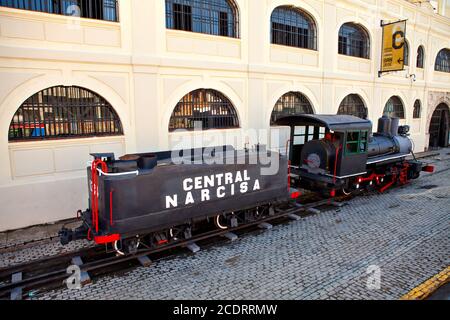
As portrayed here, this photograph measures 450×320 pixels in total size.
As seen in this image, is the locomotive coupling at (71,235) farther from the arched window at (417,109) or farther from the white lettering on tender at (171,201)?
A: the arched window at (417,109)

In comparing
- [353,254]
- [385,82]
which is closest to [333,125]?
[353,254]

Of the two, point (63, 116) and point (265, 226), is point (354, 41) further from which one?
point (63, 116)

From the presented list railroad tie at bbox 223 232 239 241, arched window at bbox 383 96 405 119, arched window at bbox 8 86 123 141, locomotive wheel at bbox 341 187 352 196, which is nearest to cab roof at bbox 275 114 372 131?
locomotive wheel at bbox 341 187 352 196

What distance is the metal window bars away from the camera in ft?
27.2

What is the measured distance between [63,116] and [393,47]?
17.6m

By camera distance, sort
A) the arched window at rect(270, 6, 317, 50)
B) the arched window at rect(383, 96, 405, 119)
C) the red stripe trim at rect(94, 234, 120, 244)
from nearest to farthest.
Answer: the red stripe trim at rect(94, 234, 120, 244)
the arched window at rect(270, 6, 317, 50)
the arched window at rect(383, 96, 405, 119)

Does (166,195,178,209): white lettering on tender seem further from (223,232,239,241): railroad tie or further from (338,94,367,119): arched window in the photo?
(338,94,367,119): arched window

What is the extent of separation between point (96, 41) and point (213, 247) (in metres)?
6.90

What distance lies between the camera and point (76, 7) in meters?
9.00

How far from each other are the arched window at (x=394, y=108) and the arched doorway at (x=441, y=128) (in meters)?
5.77

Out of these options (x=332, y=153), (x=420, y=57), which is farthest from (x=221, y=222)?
(x=420, y=57)

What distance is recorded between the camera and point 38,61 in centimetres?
845

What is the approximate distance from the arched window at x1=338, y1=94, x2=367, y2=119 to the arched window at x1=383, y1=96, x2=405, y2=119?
2733 mm
